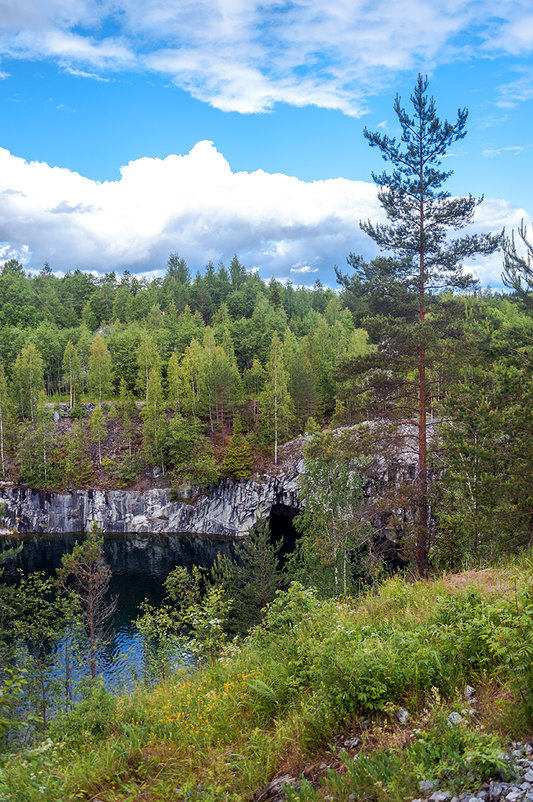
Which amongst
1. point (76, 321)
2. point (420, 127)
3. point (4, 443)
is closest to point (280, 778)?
point (420, 127)

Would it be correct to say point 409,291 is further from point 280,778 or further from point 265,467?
point 265,467

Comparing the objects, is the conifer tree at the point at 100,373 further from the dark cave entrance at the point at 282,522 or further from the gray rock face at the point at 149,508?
the dark cave entrance at the point at 282,522

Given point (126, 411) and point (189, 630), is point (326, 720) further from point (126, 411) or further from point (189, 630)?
point (126, 411)

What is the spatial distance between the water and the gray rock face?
1666mm

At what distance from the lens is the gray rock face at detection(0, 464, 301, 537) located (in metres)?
54.6

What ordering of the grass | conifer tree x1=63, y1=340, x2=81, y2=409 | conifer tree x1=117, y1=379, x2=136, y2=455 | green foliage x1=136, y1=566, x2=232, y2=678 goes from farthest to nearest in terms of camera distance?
conifer tree x1=63, y1=340, x2=81, y2=409
conifer tree x1=117, y1=379, x2=136, y2=455
green foliage x1=136, y1=566, x2=232, y2=678
the grass

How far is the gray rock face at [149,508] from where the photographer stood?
2151 inches

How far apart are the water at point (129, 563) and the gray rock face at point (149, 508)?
1.67 meters

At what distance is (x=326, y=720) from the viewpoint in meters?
5.11

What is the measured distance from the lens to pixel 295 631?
23.0ft

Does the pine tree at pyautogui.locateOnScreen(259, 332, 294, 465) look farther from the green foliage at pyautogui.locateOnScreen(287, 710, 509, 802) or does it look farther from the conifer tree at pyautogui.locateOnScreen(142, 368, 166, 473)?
the green foliage at pyautogui.locateOnScreen(287, 710, 509, 802)

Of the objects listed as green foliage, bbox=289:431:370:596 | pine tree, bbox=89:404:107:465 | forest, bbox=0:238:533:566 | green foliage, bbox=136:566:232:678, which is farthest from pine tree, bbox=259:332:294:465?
green foliage, bbox=289:431:370:596

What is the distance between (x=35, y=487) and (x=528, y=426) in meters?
A: 57.8

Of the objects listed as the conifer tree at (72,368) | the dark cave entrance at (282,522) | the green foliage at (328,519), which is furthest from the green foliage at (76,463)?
the green foliage at (328,519)
